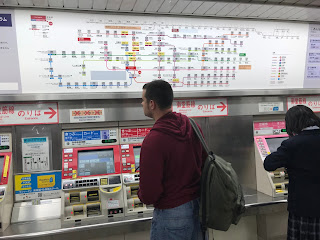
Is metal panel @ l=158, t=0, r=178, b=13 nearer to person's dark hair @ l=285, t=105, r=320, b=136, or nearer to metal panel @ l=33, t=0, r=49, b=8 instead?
metal panel @ l=33, t=0, r=49, b=8

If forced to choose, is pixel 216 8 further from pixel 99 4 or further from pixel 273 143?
pixel 273 143

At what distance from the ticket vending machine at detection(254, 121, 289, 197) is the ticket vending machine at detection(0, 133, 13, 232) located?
8.52ft

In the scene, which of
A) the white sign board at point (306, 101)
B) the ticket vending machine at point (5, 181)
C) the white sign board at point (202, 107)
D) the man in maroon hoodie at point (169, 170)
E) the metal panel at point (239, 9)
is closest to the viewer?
the man in maroon hoodie at point (169, 170)

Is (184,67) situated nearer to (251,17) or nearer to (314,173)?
(251,17)

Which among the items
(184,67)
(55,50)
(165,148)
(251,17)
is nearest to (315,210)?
(165,148)

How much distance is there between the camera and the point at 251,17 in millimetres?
3107

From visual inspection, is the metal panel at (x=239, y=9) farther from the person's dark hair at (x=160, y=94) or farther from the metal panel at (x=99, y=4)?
the person's dark hair at (x=160, y=94)

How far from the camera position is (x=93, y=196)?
245cm

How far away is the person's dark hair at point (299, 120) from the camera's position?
7.17 ft

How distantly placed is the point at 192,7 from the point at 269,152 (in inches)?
72.1

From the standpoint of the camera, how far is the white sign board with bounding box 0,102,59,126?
8.48 feet

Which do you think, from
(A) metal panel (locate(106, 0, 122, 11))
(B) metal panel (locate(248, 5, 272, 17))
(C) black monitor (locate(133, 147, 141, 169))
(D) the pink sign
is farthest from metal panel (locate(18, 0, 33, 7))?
(D) the pink sign

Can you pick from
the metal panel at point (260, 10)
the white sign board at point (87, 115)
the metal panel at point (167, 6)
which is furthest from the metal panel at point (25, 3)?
the metal panel at point (260, 10)

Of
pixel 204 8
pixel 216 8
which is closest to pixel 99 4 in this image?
pixel 204 8
